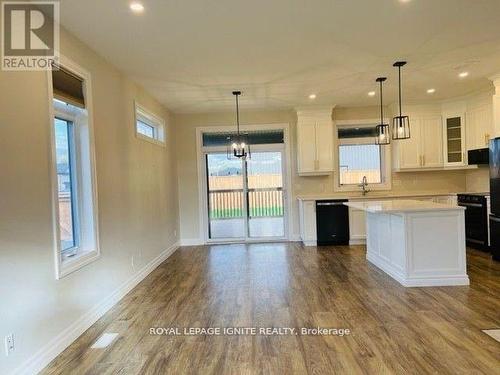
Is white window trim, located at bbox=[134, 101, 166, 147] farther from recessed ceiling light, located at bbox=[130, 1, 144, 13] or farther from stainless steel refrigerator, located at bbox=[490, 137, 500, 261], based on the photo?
stainless steel refrigerator, located at bbox=[490, 137, 500, 261]

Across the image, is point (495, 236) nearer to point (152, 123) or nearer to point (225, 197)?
point (225, 197)

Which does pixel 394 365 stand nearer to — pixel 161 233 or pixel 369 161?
pixel 161 233

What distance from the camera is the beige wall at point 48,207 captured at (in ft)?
7.42

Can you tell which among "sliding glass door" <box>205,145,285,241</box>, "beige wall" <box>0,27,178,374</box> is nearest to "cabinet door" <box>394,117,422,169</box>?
"sliding glass door" <box>205,145,285,241</box>

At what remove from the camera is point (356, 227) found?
6543 mm

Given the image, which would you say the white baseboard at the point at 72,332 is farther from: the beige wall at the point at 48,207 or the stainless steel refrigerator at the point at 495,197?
the stainless steel refrigerator at the point at 495,197

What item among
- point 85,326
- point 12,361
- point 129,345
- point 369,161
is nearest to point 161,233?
point 85,326

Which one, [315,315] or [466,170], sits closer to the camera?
[315,315]

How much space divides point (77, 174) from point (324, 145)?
187 inches

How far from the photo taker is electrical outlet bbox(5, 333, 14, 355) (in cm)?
217

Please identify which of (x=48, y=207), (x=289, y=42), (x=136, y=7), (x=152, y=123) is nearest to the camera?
(x=48, y=207)

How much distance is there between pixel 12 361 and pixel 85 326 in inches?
36.4

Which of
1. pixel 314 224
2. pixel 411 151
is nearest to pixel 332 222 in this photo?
pixel 314 224

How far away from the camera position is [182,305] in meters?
3.68
